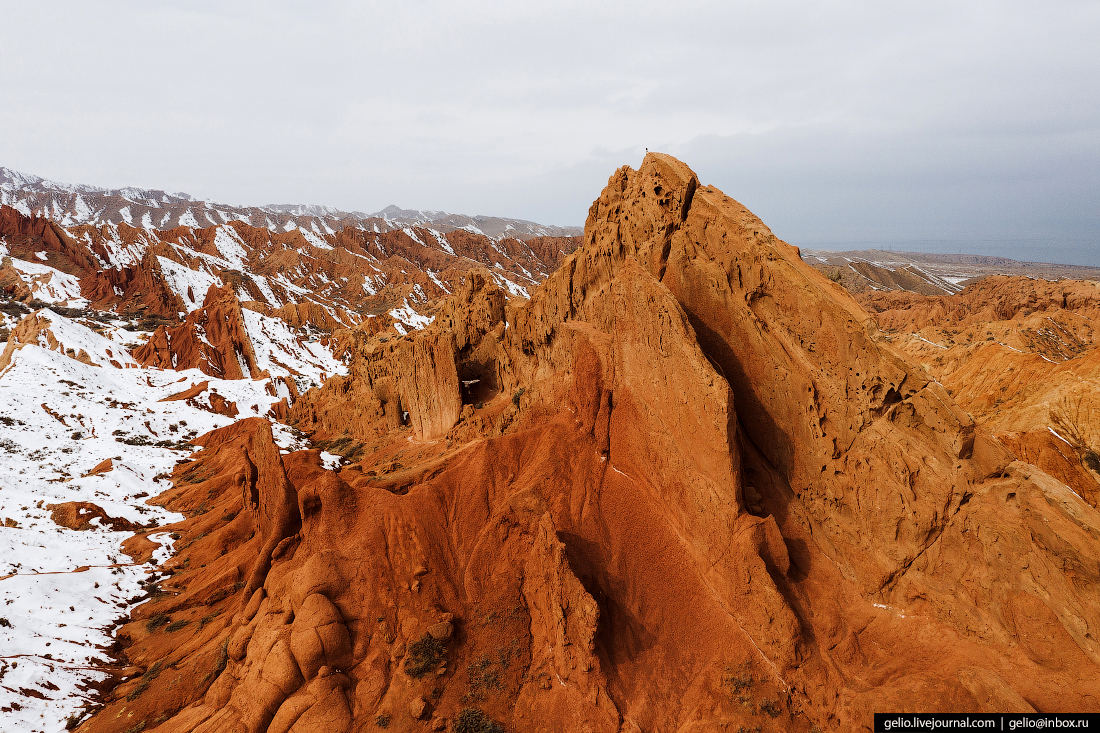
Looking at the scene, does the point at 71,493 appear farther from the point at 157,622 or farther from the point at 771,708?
the point at 771,708

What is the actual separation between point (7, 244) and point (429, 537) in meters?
152

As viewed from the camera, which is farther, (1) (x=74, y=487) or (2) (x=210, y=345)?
(2) (x=210, y=345)

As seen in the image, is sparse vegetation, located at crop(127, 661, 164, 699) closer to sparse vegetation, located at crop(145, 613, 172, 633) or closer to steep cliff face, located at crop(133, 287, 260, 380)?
sparse vegetation, located at crop(145, 613, 172, 633)

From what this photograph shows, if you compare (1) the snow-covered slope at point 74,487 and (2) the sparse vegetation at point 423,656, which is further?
(1) the snow-covered slope at point 74,487

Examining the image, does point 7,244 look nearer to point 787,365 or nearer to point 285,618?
point 285,618

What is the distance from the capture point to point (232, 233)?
156125 millimetres

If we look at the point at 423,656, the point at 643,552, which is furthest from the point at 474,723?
the point at 643,552

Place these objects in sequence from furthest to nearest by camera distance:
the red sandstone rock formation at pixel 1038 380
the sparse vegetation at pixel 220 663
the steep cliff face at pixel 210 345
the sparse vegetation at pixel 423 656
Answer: the steep cliff face at pixel 210 345 → the red sandstone rock formation at pixel 1038 380 → the sparse vegetation at pixel 220 663 → the sparse vegetation at pixel 423 656

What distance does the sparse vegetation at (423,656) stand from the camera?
42.1 feet

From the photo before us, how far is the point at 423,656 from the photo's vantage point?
13102 millimetres

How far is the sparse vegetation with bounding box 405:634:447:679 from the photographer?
42.1ft

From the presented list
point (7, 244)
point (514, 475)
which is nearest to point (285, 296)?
point (7, 244)

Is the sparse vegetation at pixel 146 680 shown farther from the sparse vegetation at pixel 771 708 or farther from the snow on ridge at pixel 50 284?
the snow on ridge at pixel 50 284

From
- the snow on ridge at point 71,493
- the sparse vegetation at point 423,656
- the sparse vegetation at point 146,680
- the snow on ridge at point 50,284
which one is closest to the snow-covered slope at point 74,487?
the snow on ridge at point 71,493
